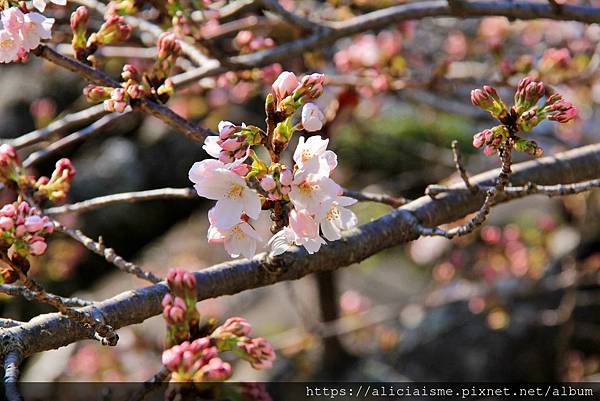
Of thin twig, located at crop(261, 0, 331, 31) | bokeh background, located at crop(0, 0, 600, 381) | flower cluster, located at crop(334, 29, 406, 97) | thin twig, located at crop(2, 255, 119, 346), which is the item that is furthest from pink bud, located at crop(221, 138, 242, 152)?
flower cluster, located at crop(334, 29, 406, 97)

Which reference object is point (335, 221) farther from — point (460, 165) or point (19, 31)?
point (19, 31)

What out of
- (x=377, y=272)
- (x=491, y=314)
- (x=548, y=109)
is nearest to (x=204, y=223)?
(x=377, y=272)

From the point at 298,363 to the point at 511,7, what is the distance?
2.52 metres

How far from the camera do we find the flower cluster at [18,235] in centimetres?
141

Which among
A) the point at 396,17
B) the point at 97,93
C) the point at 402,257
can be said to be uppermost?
the point at 396,17

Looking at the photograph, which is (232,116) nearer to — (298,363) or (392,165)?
(392,165)

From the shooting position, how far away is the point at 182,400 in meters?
1.17

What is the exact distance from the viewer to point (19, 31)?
5.04 ft

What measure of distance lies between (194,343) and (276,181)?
0.33 metres

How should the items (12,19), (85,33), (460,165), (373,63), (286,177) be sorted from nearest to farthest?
(286,177)
(12,19)
(460,165)
(85,33)
(373,63)

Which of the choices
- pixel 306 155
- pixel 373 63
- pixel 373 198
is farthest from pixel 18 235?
pixel 373 63

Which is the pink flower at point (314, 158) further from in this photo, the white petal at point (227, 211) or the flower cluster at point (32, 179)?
the flower cluster at point (32, 179)

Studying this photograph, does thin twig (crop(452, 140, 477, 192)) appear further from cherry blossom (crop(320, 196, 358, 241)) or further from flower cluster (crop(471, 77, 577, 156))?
cherry blossom (crop(320, 196, 358, 241))

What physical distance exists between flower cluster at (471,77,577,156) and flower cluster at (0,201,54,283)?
36.1 inches
